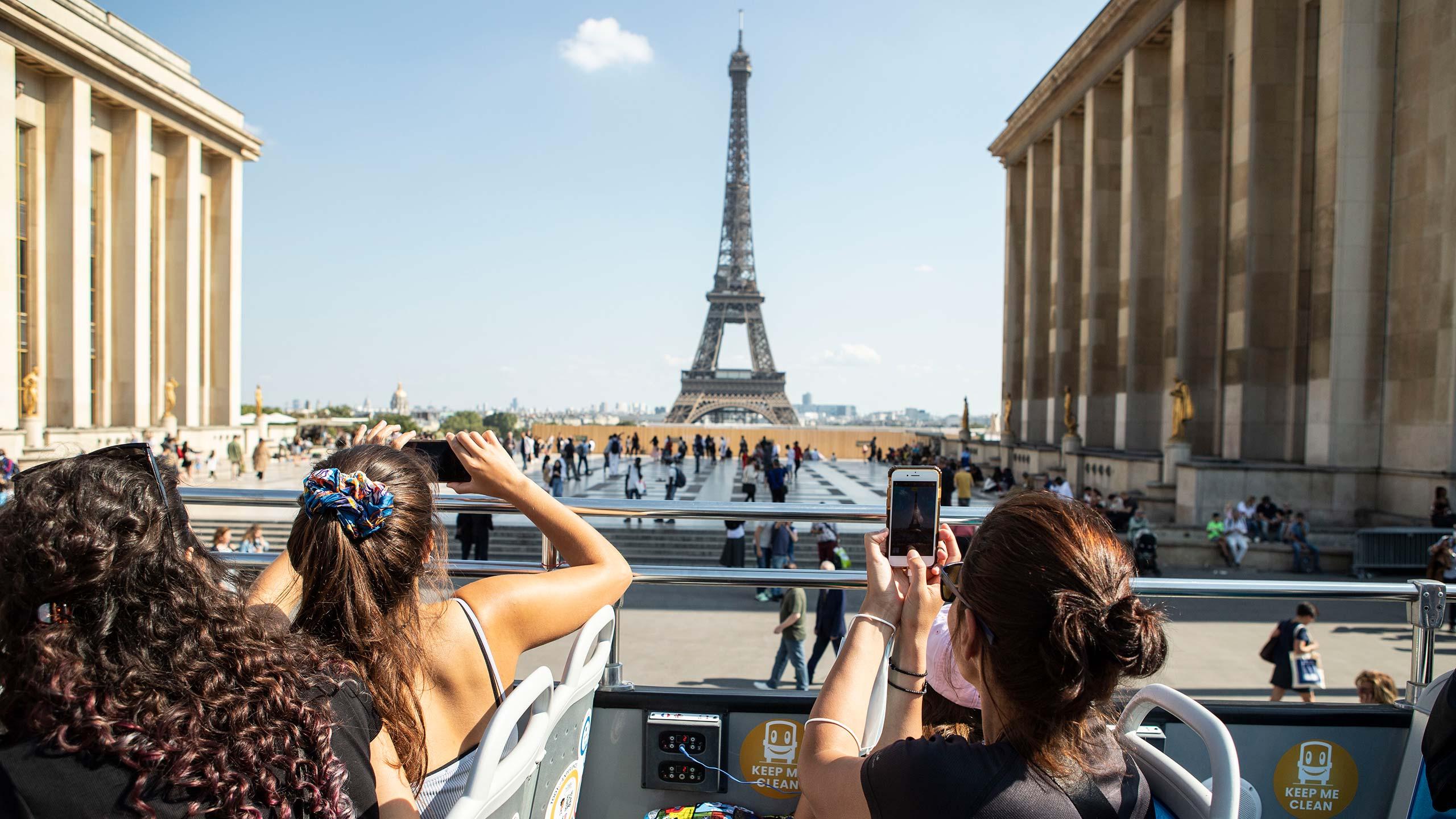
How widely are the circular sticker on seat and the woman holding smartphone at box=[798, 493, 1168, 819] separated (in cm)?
63

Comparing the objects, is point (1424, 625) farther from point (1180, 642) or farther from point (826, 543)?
point (1180, 642)

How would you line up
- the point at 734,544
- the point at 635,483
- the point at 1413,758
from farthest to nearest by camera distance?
the point at 635,483 → the point at 734,544 → the point at 1413,758

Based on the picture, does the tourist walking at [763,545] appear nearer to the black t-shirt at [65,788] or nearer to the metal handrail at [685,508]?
the metal handrail at [685,508]

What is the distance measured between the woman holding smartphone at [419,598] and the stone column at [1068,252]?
3257 centimetres

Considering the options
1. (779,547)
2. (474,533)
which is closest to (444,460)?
(474,533)

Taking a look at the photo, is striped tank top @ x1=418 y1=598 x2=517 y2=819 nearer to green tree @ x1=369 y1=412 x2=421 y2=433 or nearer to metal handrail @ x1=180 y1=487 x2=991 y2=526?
green tree @ x1=369 y1=412 x2=421 y2=433

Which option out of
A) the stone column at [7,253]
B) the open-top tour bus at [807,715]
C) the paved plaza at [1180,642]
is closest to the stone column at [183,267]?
the stone column at [7,253]

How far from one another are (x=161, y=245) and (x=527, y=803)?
43.4 m

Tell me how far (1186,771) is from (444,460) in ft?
6.00

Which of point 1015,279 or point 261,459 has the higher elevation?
point 1015,279

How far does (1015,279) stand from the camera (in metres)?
39.5

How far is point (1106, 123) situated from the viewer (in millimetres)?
28906

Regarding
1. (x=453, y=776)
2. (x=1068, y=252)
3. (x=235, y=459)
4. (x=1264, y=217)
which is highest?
(x=1068, y=252)

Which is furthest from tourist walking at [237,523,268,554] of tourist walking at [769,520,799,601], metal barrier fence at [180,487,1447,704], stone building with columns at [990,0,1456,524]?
stone building with columns at [990,0,1456,524]
